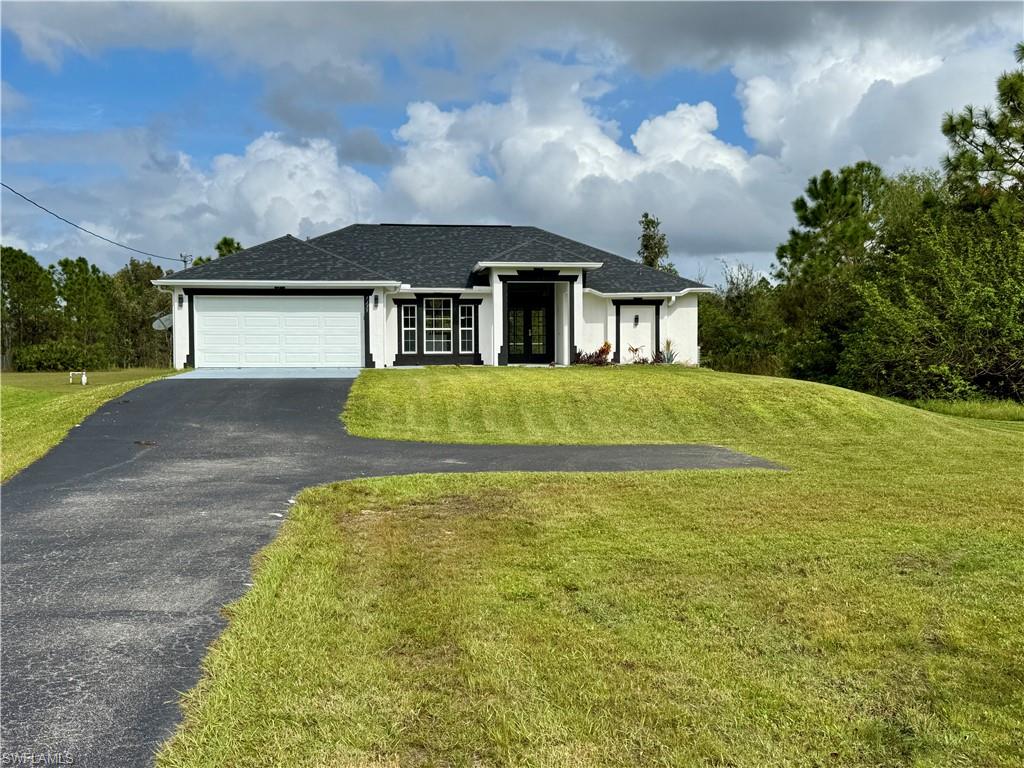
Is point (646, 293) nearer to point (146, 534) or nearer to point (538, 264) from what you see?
point (538, 264)

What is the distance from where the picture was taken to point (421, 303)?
27.2 metres

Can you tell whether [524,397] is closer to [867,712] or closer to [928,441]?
[928,441]

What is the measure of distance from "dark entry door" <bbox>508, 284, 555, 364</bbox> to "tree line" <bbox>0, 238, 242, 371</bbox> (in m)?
20.7

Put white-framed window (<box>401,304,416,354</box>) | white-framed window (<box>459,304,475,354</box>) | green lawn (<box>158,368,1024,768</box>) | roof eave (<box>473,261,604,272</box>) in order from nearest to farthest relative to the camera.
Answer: green lawn (<box>158,368,1024,768</box>), roof eave (<box>473,261,604,272</box>), white-framed window (<box>401,304,416,354</box>), white-framed window (<box>459,304,475,354</box>)

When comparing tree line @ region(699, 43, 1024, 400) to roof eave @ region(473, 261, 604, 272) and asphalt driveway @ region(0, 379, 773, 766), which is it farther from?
asphalt driveway @ region(0, 379, 773, 766)

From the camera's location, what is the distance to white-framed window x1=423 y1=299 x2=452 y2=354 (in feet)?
89.6

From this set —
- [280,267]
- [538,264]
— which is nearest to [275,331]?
[280,267]

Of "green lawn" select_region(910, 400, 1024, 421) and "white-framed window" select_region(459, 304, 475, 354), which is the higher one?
"white-framed window" select_region(459, 304, 475, 354)

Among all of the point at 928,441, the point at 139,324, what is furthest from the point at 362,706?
the point at 139,324

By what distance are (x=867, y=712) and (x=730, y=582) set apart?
2.01 meters

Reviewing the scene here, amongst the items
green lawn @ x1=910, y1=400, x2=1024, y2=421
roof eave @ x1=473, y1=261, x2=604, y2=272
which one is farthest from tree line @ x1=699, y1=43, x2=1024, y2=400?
roof eave @ x1=473, y1=261, x2=604, y2=272

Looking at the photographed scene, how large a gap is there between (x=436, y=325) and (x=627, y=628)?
76.0ft

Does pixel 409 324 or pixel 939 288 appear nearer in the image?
pixel 939 288

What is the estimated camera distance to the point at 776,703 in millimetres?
3732
